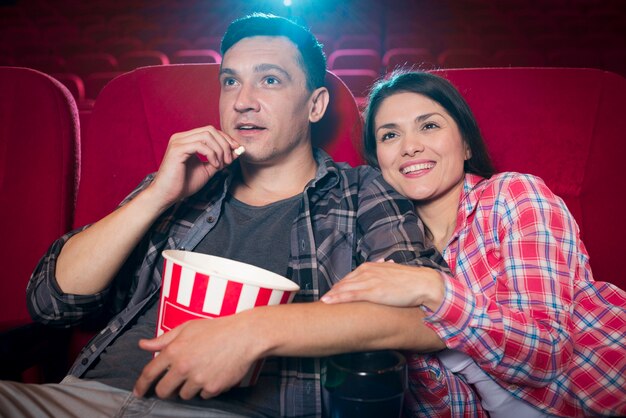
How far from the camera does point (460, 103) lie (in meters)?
1.04

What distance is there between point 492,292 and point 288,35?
0.73 m

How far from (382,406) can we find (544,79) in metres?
0.89

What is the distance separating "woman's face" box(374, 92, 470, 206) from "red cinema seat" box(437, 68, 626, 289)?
0.13 metres

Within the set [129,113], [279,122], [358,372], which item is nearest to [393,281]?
[358,372]

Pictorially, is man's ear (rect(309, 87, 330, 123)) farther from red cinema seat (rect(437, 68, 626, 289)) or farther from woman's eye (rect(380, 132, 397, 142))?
red cinema seat (rect(437, 68, 626, 289))

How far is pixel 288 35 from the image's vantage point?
1123 mm

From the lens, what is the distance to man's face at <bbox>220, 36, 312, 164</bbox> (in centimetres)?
104

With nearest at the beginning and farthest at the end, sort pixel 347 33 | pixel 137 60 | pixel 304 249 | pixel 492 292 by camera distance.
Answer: pixel 492 292, pixel 304 249, pixel 137 60, pixel 347 33

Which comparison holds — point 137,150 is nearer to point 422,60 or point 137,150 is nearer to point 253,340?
point 253,340

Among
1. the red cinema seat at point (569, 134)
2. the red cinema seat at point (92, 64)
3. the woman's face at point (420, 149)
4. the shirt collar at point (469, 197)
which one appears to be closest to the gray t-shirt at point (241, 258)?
the woman's face at point (420, 149)

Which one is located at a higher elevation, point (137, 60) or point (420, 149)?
point (420, 149)

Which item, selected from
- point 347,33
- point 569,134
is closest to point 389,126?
point 569,134

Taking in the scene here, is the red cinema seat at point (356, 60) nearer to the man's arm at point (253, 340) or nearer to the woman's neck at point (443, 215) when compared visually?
the woman's neck at point (443, 215)

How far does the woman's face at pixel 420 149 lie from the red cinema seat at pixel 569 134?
125 mm
